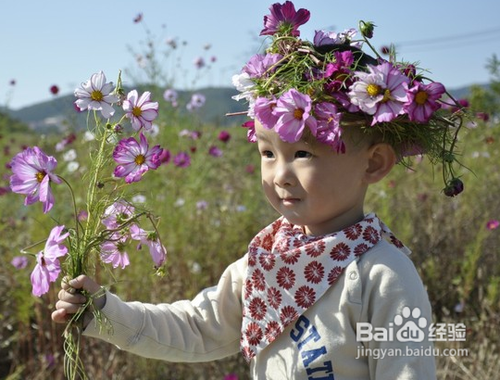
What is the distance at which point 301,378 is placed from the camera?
136 cm

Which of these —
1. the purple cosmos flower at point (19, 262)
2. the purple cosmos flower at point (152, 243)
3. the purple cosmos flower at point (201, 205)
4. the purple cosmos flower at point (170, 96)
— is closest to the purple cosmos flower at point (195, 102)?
the purple cosmos flower at point (170, 96)

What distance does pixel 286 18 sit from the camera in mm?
1458

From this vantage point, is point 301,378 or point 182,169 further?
point 182,169

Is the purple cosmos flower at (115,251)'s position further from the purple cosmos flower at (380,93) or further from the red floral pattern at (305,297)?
the purple cosmos flower at (380,93)

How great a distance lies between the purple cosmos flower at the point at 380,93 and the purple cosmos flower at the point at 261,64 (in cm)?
18

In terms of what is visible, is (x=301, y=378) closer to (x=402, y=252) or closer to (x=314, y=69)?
(x=402, y=252)

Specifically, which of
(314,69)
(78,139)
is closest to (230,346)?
(314,69)

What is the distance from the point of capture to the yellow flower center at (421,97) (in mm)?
1288

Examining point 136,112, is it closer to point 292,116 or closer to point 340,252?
point 292,116

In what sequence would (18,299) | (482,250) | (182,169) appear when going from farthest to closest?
(182,169)
(482,250)
(18,299)

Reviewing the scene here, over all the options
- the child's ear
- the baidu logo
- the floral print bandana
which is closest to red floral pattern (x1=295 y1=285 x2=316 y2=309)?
the floral print bandana

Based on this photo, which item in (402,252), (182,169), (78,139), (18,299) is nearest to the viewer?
(402,252)

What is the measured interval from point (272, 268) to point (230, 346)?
250 millimetres

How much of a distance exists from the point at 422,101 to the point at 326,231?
32 centimetres
